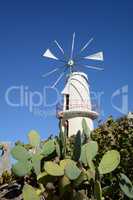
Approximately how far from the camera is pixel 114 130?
1073 centimetres

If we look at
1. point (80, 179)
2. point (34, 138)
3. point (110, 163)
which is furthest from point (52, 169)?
point (34, 138)

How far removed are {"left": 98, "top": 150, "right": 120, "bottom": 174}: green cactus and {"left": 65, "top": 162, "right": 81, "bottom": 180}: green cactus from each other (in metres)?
0.36

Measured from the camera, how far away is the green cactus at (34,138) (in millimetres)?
7962

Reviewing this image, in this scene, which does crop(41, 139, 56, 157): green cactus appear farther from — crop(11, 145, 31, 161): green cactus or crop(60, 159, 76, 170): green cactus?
crop(60, 159, 76, 170): green cactus

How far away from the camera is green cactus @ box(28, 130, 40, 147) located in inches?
313

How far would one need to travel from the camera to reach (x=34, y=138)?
8.01 metres

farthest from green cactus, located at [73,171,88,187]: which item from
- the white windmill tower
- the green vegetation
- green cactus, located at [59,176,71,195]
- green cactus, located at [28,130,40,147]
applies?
the white windmill tower

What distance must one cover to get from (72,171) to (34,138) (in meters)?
1.43

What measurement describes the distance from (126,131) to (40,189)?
351 cm

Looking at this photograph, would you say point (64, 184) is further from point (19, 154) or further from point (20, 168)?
point (19, 154)

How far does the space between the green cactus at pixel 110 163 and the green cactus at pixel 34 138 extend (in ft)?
4.64

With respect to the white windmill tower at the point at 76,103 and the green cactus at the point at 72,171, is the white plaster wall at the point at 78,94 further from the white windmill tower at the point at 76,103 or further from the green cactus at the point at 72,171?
the green cactus at the point at 72,171

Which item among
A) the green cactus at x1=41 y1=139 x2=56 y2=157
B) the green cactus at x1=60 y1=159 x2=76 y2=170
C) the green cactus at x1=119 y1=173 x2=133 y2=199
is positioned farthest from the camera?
the green cactus at x1=41 y1=139 x2=56 y2=157

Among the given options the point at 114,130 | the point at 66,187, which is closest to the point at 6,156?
the point at 114,130
